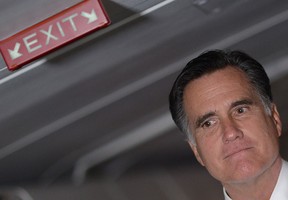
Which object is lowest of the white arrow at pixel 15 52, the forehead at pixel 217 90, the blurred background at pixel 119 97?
the blurred background at pixel 119 97

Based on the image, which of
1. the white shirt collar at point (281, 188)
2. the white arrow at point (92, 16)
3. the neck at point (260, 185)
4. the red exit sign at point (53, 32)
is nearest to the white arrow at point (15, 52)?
the red exit sign at point (53, 32)

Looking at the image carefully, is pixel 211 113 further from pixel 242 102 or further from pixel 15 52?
pixel 15 52

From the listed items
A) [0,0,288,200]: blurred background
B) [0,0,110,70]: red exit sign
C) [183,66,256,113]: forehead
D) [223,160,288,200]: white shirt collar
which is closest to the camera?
[223,160,288,200]: white shirt collar

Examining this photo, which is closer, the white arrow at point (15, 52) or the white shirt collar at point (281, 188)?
the white shirt collar at point (281, 188)

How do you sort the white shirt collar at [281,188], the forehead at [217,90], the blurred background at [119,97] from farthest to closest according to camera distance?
1. the blurred background at [119,97]
2. the forehead at [217,90]
3. the white shirt collar at [281,188]

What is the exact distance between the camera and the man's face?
4.42 ft

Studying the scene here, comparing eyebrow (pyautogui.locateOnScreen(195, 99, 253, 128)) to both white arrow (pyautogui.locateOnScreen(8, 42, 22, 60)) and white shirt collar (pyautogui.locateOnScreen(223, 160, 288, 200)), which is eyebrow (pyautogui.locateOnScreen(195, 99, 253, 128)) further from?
white arrow (pyautogui.locateOnScreen(8, 42, 22, 60))

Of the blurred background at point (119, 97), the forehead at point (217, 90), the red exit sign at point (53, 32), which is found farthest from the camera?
the blurred background at point (119, 97)

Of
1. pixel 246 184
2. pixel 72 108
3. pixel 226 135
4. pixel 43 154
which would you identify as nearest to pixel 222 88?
pixel 226 135

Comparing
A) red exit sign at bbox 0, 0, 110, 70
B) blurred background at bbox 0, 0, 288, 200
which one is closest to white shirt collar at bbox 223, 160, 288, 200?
red exit sign at bbox 0, 0, 110, 70

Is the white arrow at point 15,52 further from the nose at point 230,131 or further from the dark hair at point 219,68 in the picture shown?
the nose at point 230,131

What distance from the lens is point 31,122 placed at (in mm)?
3203

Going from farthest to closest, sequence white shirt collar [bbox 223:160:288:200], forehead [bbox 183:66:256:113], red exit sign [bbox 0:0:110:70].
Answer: red exit sign [bbox 0:0:110:70] < forehead [bbox 183:66:256:113] < white shirt collar [bbox 223:160:288:200]

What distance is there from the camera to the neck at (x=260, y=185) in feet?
4.48
